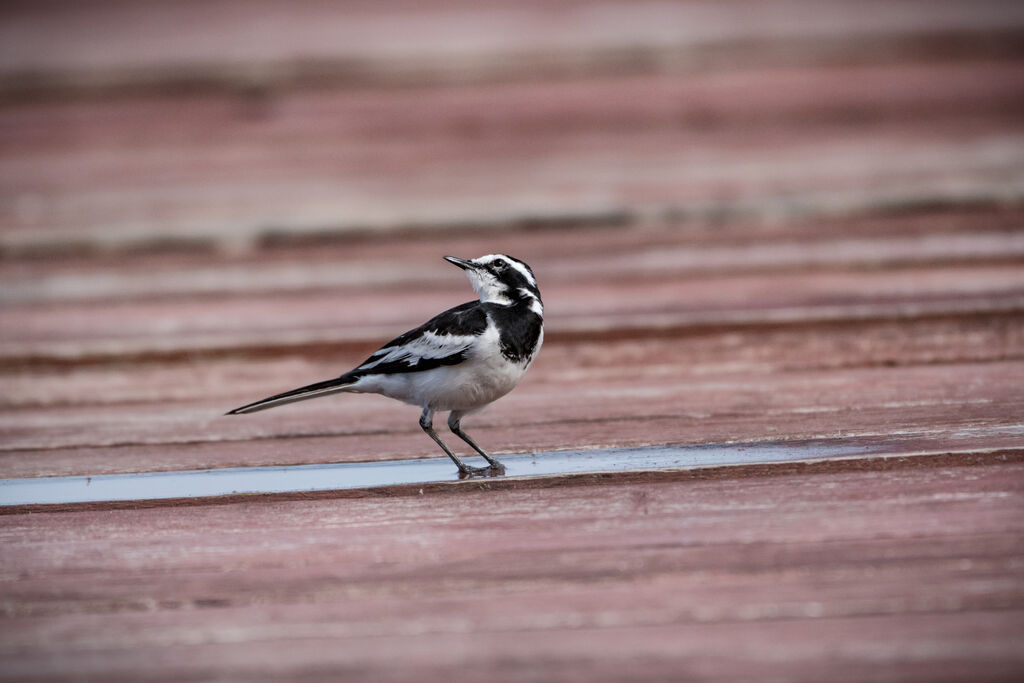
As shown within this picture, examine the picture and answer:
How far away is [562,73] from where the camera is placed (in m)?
7.67

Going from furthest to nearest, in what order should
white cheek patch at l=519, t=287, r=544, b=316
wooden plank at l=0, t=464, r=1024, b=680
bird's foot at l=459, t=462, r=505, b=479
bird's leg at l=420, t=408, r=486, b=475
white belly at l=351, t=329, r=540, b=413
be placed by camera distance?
white cheek patch at l=519, t=287, r=544, b=316 → white belly at l=351, t=329, r=540, b=413 → bird's leg at l=420, t=408, r=486, b=475 → bird's foot at l=459, t=462, r=505, b=479 → wooden plank at l=0, t=464, r=1024, b=680

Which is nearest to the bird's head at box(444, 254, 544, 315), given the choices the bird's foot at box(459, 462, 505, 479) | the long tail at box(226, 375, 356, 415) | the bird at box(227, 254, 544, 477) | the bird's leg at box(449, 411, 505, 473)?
the bird at box(227, 254, 544, 477)

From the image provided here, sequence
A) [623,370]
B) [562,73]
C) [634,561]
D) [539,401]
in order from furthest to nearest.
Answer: [562,73], [623,370], [539,401], [634,561]

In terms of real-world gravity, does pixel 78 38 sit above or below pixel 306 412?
above

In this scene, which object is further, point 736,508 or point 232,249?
point 232,249

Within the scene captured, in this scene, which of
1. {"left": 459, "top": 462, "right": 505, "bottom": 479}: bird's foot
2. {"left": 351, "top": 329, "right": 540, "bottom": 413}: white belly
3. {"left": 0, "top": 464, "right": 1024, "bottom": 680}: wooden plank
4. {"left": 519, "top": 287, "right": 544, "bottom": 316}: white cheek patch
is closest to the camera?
{"left": 0, "top": 464, "right": 1024, "bottom": 680}: wooden plank

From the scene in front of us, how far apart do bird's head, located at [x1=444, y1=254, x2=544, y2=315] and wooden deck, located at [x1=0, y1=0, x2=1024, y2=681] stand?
0.44 meters

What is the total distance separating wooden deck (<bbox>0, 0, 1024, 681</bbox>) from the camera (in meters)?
2.19

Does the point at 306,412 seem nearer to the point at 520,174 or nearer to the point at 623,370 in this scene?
the point at 623,370

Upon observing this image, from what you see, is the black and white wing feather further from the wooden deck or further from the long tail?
the wooden deck

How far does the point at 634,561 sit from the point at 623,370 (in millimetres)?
2642

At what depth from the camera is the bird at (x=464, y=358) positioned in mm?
3703

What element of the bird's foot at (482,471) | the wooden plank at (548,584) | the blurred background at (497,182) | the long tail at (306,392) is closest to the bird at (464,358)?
the long tail at (306,392)

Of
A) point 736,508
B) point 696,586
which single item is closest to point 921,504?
point 736,508
